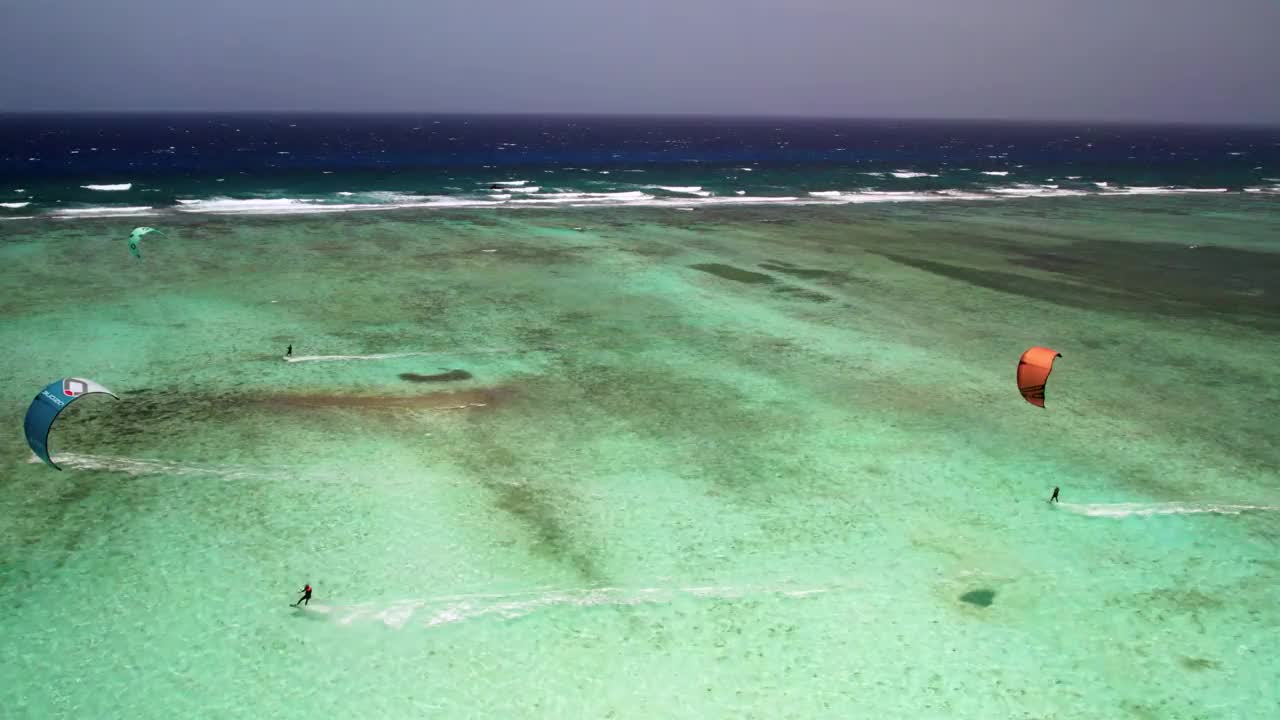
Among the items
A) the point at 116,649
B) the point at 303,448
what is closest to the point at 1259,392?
the point at 303,448

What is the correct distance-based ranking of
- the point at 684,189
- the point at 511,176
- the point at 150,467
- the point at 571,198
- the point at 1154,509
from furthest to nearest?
the point at 511,176 → the point at 684,189 → the point at 571,198 → the point at 150,467 → the point at 1154,509

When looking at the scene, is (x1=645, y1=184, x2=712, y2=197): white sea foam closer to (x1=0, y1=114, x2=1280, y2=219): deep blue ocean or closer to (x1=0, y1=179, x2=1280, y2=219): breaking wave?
(x1=0, y1=179, x2=1280, y2=219): breaking wave

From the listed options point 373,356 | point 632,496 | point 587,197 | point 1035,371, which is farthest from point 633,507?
point 587,197

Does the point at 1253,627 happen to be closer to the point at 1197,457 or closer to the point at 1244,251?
the point at 1197,457

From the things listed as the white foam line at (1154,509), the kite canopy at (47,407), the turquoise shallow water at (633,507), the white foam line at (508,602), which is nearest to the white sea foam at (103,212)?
the turquoise shallow water at (633,507)

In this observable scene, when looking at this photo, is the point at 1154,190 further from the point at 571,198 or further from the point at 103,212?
the point at 103,212

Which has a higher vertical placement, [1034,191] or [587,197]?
[1034,191]

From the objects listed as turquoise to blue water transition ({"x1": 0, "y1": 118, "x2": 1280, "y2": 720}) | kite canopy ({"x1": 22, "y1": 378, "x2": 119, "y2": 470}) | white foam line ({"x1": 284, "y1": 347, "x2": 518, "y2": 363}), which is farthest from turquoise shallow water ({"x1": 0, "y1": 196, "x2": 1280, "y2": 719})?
kite canopy ({"x1": 22, "y1": 378, "x2": 119, "y2": 470})
